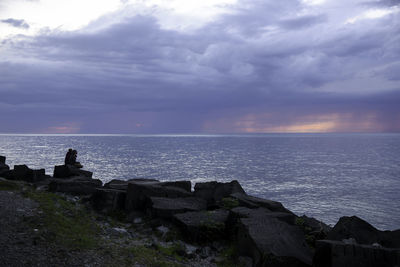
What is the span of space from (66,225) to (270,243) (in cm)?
679

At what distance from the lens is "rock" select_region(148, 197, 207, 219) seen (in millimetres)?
13874

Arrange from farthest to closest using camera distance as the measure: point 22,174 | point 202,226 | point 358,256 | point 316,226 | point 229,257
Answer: point 22,174, point 316,226, point 202,226, point 229,257, point 358,256

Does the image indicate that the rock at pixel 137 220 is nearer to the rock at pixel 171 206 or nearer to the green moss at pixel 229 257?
the rock at pixel 171 206

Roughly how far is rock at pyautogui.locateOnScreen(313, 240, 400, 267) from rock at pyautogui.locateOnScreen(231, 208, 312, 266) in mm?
1157

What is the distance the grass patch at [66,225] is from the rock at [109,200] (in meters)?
0.93

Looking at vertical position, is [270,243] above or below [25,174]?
above

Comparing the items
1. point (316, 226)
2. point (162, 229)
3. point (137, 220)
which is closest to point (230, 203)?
point (162, 229)

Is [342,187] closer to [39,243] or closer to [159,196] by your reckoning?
[159,196]

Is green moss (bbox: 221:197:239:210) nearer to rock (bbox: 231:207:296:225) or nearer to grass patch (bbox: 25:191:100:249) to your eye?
rock (bbox: 231:207:296:225)

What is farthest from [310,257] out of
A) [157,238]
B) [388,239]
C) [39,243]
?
[39,243]

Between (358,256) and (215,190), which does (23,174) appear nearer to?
(215,190)

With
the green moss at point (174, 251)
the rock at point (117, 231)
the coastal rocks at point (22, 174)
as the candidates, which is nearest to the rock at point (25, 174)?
the coastal rocks at point (22, 174)

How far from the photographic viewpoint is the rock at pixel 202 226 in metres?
12.2

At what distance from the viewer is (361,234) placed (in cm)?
1138
